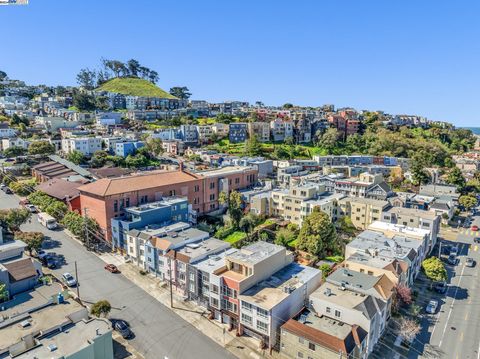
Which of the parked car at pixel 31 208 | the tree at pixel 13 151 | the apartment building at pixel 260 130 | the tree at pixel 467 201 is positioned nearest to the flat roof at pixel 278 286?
the parked car at pixel 31 208

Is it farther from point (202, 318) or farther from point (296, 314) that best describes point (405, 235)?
point (202, 318)

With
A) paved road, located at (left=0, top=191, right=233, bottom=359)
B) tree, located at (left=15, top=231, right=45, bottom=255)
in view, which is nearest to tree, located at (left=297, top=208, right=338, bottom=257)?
paved road, located at (left=0, top=191, right=233, bottom=359)

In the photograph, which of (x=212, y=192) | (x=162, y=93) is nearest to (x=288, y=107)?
(x=162, y=93)

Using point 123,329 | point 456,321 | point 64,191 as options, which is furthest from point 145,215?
point 456,321

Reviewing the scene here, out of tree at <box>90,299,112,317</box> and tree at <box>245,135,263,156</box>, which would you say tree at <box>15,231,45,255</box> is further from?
tree at <box>245,135,263,156</box>

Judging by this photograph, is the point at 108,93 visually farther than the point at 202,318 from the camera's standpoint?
Yes
